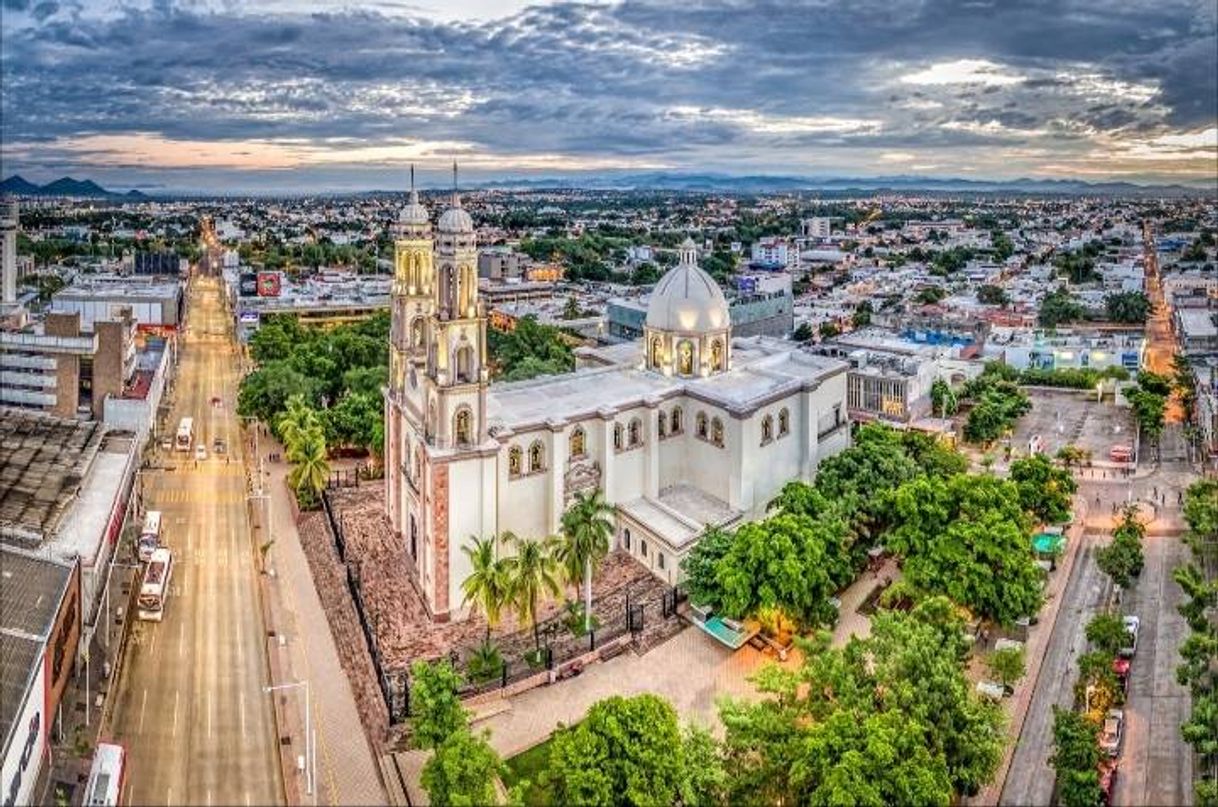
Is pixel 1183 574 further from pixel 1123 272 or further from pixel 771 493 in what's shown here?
pixel 1123 272

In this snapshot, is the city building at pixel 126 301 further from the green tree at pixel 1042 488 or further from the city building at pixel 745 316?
the green tree at pixel 1042 488

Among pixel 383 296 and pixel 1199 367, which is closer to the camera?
pixel 1199 367

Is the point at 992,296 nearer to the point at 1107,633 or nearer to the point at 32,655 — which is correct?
the point at 1107,633

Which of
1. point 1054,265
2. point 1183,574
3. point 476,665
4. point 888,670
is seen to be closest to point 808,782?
point 888,670

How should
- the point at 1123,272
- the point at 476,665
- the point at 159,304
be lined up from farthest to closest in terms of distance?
the point at 1123,272 → the point at 159,304 → the point at 476,665

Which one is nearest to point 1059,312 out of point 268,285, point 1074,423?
point 1074,423

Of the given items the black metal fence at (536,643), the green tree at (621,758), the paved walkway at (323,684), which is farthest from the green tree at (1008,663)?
the paved walkway at (323,684)
